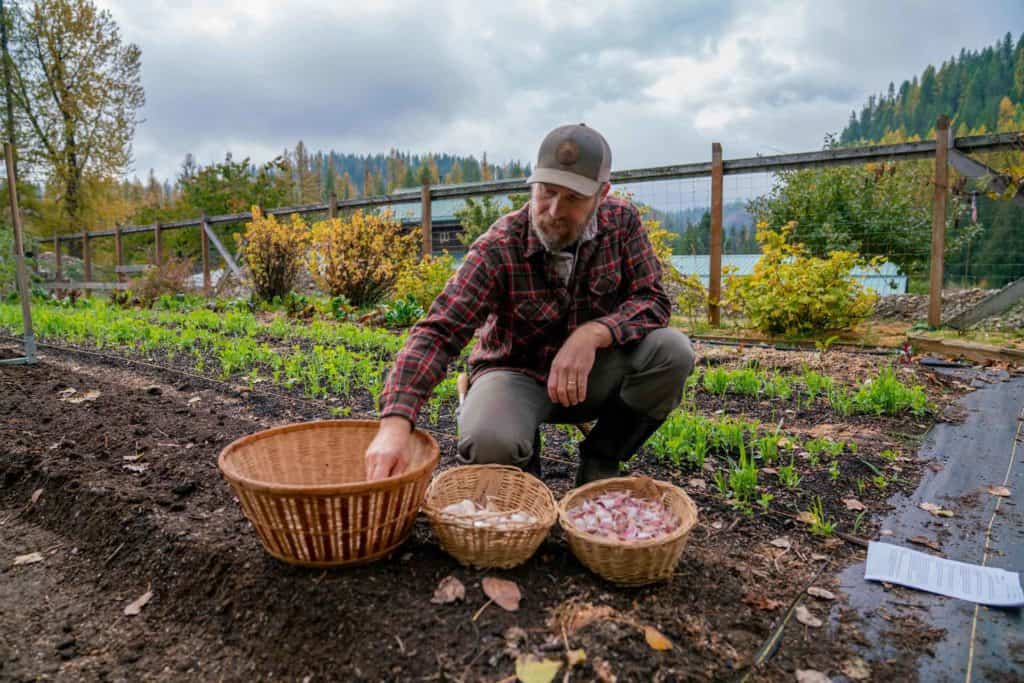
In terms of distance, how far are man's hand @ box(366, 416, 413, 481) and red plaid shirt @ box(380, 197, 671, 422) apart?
277 millimetres

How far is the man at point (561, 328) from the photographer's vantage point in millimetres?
1770

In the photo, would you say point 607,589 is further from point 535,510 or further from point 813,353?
point 813,353

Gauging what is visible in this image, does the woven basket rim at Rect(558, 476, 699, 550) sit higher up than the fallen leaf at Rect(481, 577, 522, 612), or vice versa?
the woven basket rim at Rect(558, 476, 699, 550)

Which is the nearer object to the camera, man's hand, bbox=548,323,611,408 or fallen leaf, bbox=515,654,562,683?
fallen leaf, bbox=515,654,562,683

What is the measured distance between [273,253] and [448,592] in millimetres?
8120

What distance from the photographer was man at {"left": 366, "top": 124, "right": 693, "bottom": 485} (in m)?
1.77

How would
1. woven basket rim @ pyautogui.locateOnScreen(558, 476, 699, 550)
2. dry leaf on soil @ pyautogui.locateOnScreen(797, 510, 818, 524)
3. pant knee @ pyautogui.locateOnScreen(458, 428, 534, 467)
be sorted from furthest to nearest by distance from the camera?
dry leaf on soil @ pyautogui.locateOnScreen(797, 510, 818, 524), pant knee @ pyautogui.locateOnScreen(458, 428, 534, 467), woven basket rim @ pyautogui.locateOnScreen(558, 476, 699, 550)

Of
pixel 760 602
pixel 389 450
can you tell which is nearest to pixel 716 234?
pixel 760 602

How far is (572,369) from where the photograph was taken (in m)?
1.80

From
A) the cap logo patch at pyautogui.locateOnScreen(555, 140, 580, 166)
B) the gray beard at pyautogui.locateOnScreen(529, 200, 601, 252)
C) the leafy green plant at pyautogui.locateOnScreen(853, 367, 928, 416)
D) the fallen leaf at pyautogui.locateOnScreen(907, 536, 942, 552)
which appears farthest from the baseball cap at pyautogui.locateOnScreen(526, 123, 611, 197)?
the leafy green plant at pyautogui.locateOnScreen(853, 367, 928, 416)

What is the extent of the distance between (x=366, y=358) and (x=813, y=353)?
3.28 meters

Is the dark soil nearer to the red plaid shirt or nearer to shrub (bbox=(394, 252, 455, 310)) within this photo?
the red plaid shirt

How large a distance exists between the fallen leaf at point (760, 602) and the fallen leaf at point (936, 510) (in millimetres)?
920

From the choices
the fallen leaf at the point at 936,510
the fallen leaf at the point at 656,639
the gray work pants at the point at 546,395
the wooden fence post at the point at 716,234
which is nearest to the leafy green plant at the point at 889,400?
the fallen leaf at the point at 936,510
